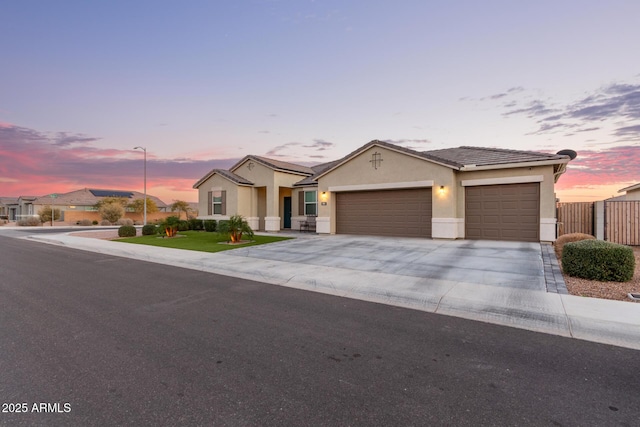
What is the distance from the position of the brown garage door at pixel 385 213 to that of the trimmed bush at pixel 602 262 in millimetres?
8418

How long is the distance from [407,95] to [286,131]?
9.39m

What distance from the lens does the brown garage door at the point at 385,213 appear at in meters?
16.2

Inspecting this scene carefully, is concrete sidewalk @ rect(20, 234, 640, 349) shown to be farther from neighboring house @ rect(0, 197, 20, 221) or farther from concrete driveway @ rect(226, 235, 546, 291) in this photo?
neighboring house @ rect(0, 197, 20, 221)

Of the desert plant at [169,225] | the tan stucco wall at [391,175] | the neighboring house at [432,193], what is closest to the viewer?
the neighboring house at [432,193]

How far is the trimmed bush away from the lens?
279 inches

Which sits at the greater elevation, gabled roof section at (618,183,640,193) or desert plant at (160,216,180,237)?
gabled roof section at (618,183,640,193)

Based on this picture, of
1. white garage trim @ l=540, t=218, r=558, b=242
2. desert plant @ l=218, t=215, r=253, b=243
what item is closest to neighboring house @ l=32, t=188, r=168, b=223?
desert plant @ l=218, t=215, r=253, b=243

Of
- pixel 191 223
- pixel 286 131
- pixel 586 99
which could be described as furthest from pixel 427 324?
pixel 191 223

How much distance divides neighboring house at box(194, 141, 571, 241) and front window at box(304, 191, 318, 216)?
73 millimetres

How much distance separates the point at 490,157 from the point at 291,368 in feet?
50.8

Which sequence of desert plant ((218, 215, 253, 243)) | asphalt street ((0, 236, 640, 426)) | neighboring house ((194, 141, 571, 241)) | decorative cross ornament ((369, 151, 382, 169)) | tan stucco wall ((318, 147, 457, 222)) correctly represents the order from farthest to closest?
decorative cross ornament ((369, 151, 382, 169)), desert plant ((218, 215, 253, 243)), tan stucco wall ((318, 147, 457, 222)), neighboring house ((194, 141, 571, 241)), asphalt street ((0, 236, 640, 426))

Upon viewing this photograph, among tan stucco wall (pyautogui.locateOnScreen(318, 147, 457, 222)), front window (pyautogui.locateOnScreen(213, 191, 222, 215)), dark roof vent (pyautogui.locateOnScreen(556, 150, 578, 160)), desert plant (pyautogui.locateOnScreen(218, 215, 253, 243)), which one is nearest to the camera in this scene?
tan stucco wall (pyautogui.locateOnScreen(318, 147, 457, 222))

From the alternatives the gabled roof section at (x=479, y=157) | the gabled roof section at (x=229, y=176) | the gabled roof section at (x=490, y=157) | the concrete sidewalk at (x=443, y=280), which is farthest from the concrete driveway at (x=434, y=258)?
the gabled roof section at (x=229, y=176)

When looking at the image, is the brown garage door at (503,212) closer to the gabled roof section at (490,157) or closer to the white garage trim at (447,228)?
the white garage trim at (447,228)
